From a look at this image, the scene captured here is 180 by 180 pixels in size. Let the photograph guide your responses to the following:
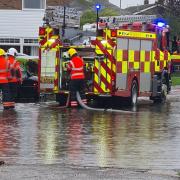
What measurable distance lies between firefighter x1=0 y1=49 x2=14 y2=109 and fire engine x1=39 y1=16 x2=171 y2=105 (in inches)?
60.1

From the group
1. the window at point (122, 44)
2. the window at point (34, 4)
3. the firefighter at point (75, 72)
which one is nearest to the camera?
the firefighter at point (75, 72)

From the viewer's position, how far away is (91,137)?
12.9 metres

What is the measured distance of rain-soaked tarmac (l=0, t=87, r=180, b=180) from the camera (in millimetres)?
8961

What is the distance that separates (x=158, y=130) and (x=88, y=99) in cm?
678

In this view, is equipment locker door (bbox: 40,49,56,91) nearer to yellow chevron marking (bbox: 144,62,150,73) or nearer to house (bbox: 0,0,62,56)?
yellow chevron marking (bbox: 144,62,150,73)

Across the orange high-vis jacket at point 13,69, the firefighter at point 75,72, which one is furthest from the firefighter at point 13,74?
the firefighter at point 75,72

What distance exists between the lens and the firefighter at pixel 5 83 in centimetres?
1867

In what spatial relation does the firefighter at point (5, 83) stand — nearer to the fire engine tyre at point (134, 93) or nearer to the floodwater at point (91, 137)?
the floodwater at point (91, 137)

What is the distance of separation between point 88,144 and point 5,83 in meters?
7.39

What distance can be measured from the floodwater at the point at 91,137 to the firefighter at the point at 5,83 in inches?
16.9

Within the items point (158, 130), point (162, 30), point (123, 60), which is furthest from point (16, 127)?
point (162, 30)

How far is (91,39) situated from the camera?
1988cm

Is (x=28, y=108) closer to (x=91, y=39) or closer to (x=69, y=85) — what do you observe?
(x=69, y=85)

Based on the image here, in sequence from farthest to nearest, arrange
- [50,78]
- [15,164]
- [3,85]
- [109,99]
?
[109,99]
[50,78]
[3,85]
[15,164]
